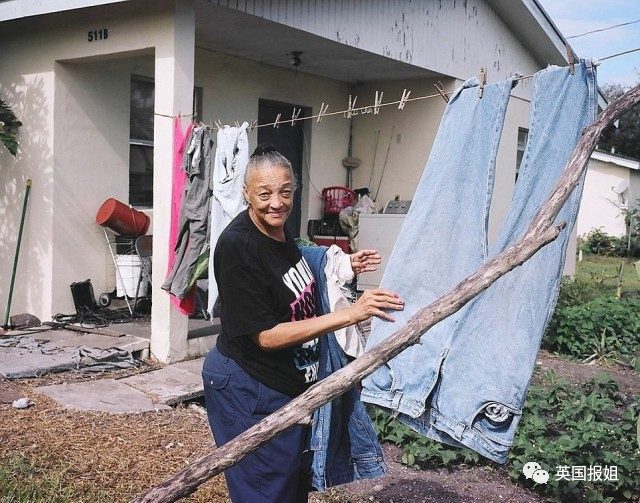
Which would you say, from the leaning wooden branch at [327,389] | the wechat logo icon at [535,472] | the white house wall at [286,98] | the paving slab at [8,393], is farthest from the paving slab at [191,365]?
the leaning wooden branch at [327,389]

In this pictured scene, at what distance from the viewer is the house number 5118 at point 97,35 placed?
6.72 metres

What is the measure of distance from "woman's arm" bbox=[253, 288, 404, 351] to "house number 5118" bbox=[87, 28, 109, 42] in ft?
17.0

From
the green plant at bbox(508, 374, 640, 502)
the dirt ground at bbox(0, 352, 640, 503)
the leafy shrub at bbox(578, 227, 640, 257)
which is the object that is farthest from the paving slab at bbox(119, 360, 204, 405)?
the leafy shrub at bbox(578, 227, 640, 257)

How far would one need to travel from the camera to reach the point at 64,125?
7.29 meters

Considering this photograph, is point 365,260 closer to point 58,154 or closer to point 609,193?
point 58,154

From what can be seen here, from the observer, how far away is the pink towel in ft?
20.3

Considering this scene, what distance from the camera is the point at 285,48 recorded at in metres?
8.28

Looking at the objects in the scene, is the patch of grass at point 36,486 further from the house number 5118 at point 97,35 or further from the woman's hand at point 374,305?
the house number 5118 at point 97,35

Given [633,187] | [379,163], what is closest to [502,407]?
[379,163]

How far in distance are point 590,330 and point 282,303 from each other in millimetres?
6193

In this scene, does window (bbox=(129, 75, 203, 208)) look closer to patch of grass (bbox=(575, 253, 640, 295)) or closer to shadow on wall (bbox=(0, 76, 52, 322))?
shadow on wall (bbox=(0, 76, 52, 322))

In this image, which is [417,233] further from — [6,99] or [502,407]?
[6,99]

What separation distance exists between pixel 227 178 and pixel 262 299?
3.58 m

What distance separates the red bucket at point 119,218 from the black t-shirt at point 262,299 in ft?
16.6
